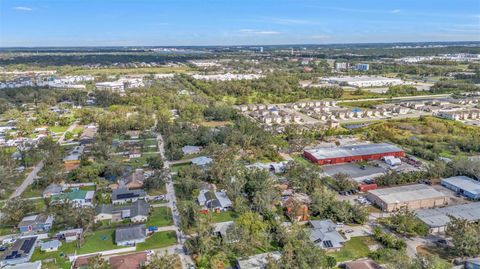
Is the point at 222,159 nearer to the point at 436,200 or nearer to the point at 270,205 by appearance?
the point at 270,205

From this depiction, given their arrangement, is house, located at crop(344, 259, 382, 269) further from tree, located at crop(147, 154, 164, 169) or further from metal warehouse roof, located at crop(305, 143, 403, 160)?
tree, located at crop(147, 154, 164, 169)

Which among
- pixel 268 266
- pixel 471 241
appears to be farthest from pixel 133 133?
pixel 471 241

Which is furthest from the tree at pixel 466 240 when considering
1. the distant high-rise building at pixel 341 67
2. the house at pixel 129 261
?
the distant high-rise building at pixel 341 67

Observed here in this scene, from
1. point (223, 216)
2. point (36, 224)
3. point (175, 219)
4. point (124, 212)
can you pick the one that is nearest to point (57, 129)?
point (36, 224)

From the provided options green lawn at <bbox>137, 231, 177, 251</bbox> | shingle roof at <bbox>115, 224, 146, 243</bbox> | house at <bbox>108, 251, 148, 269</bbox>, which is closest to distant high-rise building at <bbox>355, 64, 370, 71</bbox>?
green lawn at <bbox>137, 231, 177, 251</bbox>

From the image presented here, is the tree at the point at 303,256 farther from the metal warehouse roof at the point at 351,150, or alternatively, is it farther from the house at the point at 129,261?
the metal warehouse roof at the point at 351,150

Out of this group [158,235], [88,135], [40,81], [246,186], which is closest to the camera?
[158,235]
